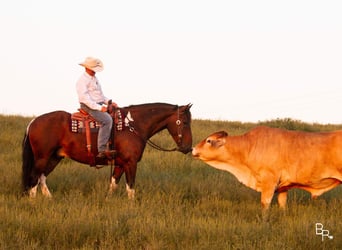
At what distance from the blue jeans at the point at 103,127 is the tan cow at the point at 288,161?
2.32 m

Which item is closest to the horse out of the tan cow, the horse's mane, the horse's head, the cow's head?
the horse's mane

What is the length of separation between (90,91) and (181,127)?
6.07 ft

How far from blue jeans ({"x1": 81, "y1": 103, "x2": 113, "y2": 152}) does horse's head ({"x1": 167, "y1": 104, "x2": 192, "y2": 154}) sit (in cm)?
131

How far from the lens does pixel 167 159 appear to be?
12680mm

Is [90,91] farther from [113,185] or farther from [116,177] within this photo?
[113,185]

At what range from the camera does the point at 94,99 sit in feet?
31.0

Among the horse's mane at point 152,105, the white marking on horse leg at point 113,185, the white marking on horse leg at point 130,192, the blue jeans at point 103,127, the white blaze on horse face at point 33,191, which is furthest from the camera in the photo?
the horse's mane at point 152,105

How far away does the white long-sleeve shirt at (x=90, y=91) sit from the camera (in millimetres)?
9078

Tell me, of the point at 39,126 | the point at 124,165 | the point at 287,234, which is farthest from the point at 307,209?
the point at 39,126

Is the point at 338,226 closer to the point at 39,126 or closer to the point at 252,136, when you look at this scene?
the point at 252,136

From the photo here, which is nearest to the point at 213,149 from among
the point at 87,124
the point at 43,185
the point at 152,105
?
the point at 152,105

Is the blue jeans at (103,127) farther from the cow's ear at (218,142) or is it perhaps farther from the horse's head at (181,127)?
the cow's ear at (218,142)

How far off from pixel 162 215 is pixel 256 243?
1652 mm

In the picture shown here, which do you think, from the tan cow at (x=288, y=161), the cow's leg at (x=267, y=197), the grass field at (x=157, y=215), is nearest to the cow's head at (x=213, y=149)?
the tan cow at (x=288, y=161)
